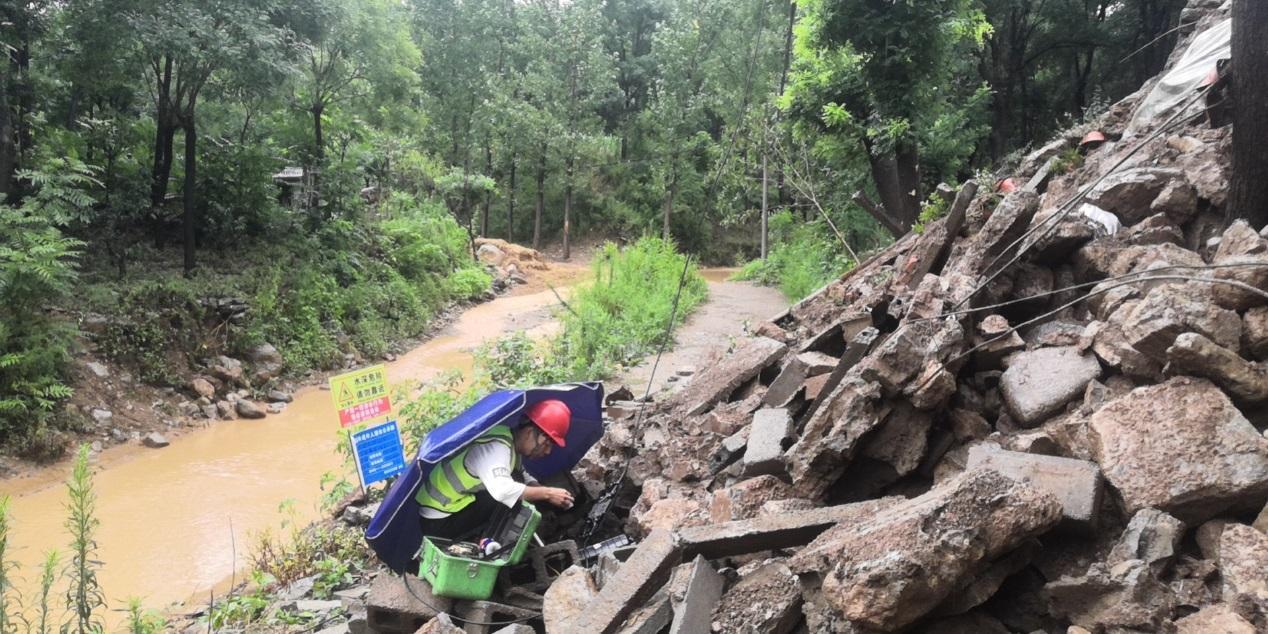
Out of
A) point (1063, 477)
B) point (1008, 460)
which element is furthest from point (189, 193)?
point (1063, 477)

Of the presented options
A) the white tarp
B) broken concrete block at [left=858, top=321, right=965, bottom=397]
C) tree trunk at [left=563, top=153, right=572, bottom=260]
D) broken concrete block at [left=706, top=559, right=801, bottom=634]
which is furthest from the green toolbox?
tree trunk at [left=563, top=153, right=572, bottom=260]

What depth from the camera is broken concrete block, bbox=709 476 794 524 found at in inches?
151

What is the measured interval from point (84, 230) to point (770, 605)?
1481 centimetres

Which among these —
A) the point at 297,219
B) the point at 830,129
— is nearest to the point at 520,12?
the point at 297,219

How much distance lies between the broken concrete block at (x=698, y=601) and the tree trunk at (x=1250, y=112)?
370 centimetres

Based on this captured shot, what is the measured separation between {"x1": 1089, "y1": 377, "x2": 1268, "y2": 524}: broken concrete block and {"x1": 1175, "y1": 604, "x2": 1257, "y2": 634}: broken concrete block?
47 cm

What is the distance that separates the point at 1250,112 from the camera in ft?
12.9

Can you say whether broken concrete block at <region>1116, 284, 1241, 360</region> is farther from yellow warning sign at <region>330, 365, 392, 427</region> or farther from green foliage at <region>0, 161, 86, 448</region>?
green foliage at <region>0, 161, 86, 448</region>

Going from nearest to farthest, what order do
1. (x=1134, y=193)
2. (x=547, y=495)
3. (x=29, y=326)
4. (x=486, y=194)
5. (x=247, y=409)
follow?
(x=547, y=495)
(x=1134, y=193)
(x=29, y=326)
(x=247, y=409)
(x=486, y=194)

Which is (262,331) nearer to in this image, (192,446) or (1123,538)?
(192,446)

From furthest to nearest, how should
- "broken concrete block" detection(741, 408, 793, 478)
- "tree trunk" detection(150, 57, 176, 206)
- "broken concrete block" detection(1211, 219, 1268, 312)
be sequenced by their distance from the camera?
"tree trunk" detection(150, 57, 176, 206) < "broken concrete block" detection(741, 408, 793, 478) < "broken concrete block" detection(1211, 219, 1268, 312)

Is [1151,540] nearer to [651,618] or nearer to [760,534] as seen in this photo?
[760,534]

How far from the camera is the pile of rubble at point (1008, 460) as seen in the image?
96.9 inches

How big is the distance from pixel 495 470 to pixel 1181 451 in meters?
3.19
